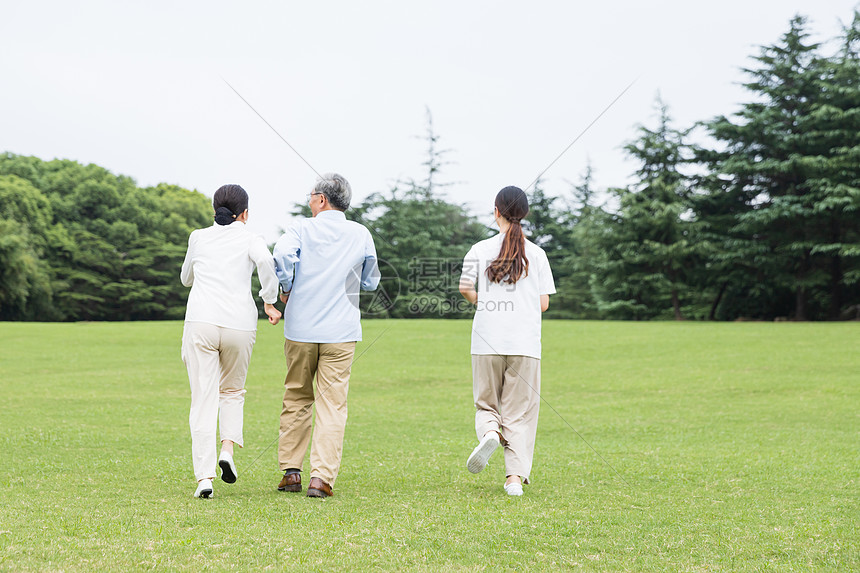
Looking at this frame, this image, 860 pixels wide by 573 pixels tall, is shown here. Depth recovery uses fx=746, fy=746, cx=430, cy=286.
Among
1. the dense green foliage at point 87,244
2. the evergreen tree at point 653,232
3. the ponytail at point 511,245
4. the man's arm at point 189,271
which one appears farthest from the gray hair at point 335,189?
the dense green foliage at point 87,244

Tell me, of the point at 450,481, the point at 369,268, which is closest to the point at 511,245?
the point at 369,268

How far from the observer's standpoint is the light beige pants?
4.99 meters

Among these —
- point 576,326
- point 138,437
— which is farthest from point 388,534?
point 576,326

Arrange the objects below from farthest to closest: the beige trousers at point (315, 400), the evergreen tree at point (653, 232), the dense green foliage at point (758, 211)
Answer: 1. the evergreen tree at point (653, 232)
2. the dense green foliage at point (758, 211)
3. the beige trousers at point (315, 400)

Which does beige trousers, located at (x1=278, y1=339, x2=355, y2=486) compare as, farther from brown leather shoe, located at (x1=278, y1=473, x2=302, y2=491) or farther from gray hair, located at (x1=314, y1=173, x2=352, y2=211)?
gray hair, located at (x1=314, y1=173, x2=352, y2=211)

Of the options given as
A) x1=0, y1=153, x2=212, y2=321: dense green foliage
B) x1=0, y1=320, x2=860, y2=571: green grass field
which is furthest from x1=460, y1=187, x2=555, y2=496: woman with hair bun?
x1=0, y1=153, x2=212, y2=321: dense green foliage

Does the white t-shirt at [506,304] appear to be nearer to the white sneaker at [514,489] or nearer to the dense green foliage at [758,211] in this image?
the white sneaker at [514,489]

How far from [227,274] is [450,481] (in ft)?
7.68

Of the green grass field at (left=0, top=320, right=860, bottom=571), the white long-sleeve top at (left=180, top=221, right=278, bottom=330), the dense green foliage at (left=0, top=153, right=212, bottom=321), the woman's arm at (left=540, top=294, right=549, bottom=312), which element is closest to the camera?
the green grass field at (left=0, top=320, right=860, bottom=571)

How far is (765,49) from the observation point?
118ft

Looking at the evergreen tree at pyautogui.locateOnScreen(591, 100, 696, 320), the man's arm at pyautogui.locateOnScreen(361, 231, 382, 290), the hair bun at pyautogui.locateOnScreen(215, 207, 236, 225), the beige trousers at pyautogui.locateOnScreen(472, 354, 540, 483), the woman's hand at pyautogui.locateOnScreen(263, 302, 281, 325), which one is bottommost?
the beige trousers at pyautogui.locateOnScreen(472, 354, 540, 483)

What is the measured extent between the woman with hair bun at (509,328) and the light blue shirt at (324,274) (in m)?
0.81

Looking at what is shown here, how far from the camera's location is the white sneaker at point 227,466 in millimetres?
4977

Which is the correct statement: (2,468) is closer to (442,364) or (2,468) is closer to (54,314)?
(442,364)
